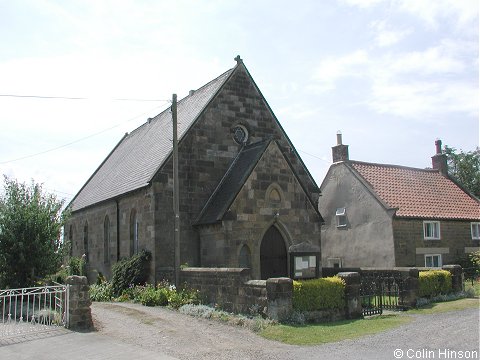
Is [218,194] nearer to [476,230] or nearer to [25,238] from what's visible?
[25,238]

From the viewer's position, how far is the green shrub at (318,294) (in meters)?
14.5

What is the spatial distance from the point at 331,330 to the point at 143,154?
55.4 feet

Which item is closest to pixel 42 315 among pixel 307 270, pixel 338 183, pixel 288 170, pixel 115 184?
pixel 307 270

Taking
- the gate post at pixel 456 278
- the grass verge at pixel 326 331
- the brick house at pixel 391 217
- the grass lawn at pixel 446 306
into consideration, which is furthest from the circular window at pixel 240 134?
the grass verge at pixel 326 331

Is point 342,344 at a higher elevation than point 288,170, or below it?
below

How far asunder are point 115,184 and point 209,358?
18.5m

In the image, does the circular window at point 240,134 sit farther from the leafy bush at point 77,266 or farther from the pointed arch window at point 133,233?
the leafy bush at point 77,266

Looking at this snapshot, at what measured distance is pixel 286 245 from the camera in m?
21.2

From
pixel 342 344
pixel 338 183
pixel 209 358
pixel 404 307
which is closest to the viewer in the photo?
pixel 209 358

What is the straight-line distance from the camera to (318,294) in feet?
48.5

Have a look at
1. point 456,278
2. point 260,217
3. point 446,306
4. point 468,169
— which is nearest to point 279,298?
point 260,217

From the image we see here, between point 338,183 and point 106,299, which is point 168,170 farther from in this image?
point 338,183

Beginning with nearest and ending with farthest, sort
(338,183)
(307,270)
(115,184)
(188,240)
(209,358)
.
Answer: (209,358)
(307,270)
(188,240)
(115,184)
(338,183)

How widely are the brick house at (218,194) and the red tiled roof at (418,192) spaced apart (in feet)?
24.0
